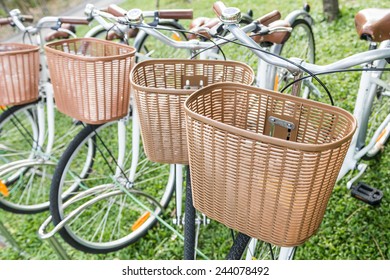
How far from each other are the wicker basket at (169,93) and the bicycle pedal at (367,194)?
3.74 feet

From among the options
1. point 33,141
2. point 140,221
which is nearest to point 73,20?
point 33,141

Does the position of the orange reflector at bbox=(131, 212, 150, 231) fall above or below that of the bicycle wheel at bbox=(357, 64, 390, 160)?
below

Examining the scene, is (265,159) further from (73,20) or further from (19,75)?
(73,20)

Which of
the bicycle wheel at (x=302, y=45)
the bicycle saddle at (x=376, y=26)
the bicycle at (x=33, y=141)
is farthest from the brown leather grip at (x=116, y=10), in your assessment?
the bicycle wheel at (x=302, y=45)

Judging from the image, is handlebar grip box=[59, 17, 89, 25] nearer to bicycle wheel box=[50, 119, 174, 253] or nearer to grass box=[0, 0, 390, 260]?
bicycle wheel box=[50, 119, 174, 253]

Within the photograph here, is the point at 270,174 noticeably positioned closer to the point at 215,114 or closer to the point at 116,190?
the point at 215,114

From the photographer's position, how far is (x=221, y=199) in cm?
98

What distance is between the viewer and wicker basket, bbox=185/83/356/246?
0.80 meters

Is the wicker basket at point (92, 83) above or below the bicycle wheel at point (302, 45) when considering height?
above

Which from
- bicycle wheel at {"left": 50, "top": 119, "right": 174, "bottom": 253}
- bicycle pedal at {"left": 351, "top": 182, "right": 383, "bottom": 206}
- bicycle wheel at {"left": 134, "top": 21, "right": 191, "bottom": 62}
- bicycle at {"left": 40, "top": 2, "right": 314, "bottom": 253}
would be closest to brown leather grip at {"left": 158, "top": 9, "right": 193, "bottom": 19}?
bicycle wheel at {"left": 134, "top": 21, "right": 191, "bottom": 62}

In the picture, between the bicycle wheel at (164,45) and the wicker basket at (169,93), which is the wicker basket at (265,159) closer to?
the wicker basket at (169,93)

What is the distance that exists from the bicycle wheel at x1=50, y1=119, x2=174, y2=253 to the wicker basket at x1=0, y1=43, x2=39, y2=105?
44 cm

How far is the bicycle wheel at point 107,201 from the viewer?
1793 mm

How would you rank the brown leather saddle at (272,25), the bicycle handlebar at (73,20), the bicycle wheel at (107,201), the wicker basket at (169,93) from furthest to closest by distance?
the bicycle handlebar at (73,20) → the bicycle wheel at (107,201) → the brown leather saddle at (272,25) → the wicker basket at (169,93)
